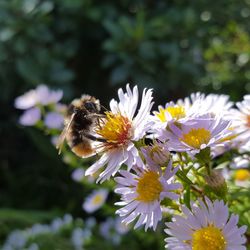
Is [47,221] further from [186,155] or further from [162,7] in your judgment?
[186,155]

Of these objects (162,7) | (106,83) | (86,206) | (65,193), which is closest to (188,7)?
(162,7)

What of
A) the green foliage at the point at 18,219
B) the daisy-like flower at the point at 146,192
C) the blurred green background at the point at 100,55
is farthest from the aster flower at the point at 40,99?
the daisy-like flower at the point at 146,192

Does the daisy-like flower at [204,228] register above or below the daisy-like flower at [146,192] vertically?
below

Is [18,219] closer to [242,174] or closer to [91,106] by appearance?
[242,174]

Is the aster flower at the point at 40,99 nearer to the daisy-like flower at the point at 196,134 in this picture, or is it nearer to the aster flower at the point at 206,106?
the aster flower at the point at 206,106

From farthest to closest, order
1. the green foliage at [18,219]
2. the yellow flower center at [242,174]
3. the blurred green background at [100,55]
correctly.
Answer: the blurred green background at [100,55]
the green foliage at [18,219]
the yellow flower center at [242,174]

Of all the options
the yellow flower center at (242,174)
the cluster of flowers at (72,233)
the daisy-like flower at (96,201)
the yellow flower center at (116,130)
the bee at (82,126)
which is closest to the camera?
the yellow flower center at (116,130)

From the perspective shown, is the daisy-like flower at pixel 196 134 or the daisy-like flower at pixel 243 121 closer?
the daisy-like flower at pixel 196 134

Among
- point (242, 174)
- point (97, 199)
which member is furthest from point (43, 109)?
point (242, 174)
